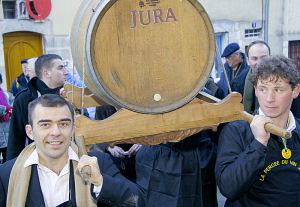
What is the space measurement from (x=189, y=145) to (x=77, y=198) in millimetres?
1206

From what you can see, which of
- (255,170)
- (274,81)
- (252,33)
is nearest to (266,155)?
(255,170)

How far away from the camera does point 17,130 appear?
360 cm

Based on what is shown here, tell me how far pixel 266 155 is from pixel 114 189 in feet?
2.80

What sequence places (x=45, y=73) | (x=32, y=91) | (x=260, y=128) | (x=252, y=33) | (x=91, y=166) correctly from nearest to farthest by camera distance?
(x=91, y=166), (x=260, y=128), (x=32, y=91), (x=45, y=73), (x=252, y=33)

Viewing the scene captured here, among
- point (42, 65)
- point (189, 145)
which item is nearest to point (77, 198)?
point (189, 145)

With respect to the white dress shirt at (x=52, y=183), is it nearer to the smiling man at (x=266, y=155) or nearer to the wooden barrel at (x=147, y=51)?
the wooden barrel at (x=147, y=51)

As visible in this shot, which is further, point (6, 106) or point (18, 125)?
point (6, 106)

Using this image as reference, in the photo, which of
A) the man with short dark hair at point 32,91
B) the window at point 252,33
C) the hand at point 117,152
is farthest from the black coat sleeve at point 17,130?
the window at point 252,33

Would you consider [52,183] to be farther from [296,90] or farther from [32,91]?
[32,91]

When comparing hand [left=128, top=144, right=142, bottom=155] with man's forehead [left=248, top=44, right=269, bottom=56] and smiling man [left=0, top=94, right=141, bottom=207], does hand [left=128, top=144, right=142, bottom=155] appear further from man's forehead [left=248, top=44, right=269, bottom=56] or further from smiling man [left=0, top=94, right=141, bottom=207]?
man's forehead [left=248, top=44, right=269, bottom=56]

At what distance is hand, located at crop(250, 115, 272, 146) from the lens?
180 centimetres

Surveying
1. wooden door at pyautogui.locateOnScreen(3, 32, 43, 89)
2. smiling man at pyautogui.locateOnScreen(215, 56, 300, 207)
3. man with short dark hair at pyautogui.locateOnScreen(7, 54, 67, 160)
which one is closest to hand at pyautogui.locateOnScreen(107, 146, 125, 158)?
man with short dark hair at pyautogui.locateOnScreen(7, 54, 67, 160)

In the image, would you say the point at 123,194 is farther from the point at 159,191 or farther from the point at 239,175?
the point at 159,191

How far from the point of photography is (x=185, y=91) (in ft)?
6.43
